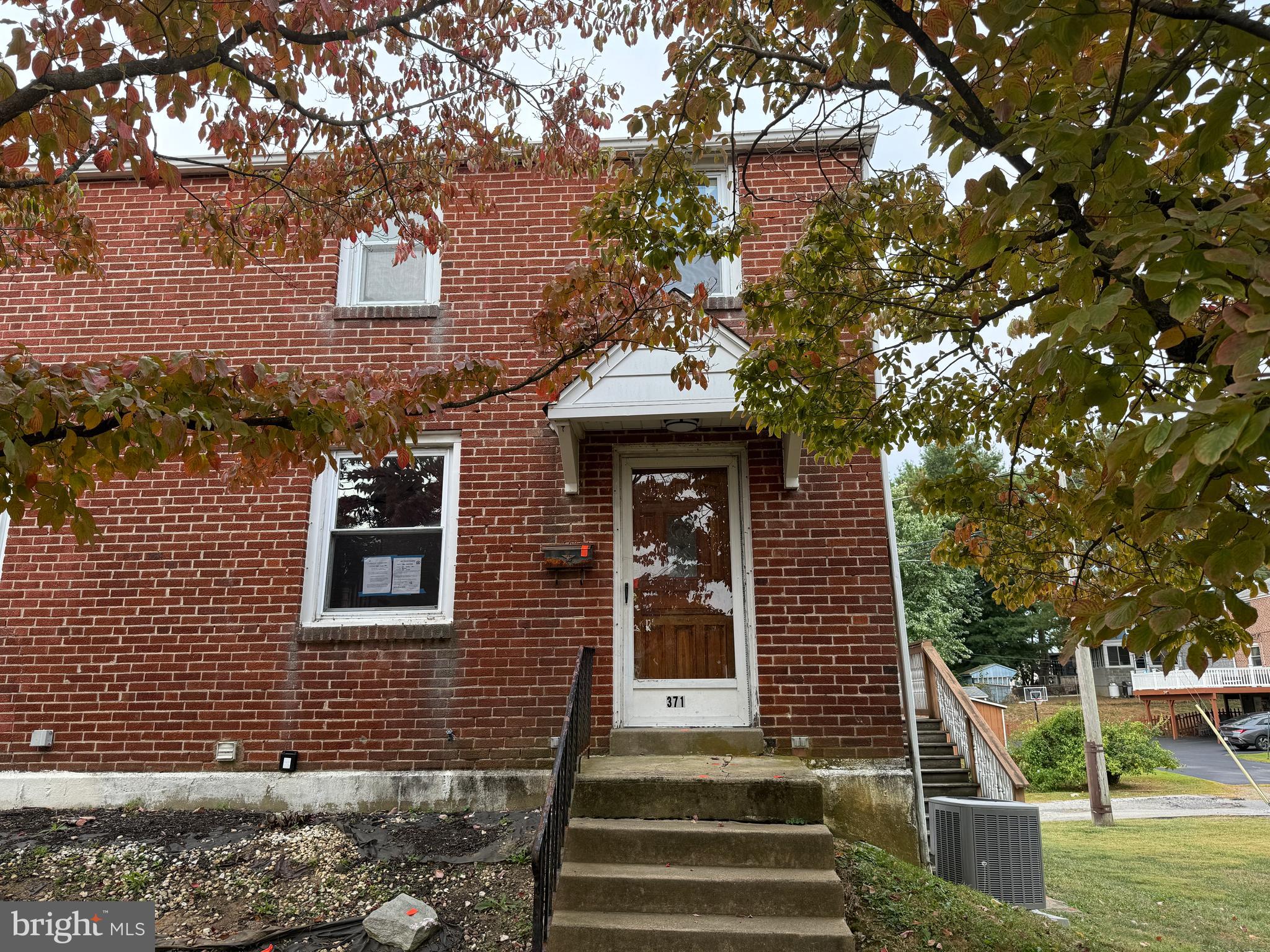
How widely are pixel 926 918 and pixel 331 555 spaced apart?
5.43m

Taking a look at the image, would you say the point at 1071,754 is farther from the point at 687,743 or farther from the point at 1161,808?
the point at 687,743

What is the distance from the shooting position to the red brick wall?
6.85 metres

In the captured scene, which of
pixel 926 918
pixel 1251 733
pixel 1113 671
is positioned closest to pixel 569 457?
pixel 926 918

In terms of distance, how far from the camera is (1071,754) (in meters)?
→ 19.0

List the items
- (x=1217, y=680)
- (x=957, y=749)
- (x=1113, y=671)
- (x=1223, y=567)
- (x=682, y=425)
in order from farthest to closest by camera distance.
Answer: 1. (x=1113, y=671)
2. (x=1217, y=680)
3. (x=957, y=749)
4. (x=682, y=425)
5. (x=1223, y=567)

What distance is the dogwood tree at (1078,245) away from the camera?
6.42ft

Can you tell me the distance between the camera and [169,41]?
3.46 metres

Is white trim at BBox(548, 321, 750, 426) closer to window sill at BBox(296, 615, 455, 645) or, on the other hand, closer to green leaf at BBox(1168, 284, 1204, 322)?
window sill at BBox(296, 615, 455, 645)

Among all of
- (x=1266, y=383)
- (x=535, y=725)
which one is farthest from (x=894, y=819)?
(x=1266, y=383)

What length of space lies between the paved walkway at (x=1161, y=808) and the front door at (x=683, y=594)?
33.0 ft

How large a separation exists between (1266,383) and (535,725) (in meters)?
6.02

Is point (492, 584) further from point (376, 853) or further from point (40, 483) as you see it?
point (40, 483)

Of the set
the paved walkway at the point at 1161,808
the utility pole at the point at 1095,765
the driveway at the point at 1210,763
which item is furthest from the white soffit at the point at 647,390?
the driveway at the point at 1210,763

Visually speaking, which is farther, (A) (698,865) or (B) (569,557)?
(B) (569,557)
